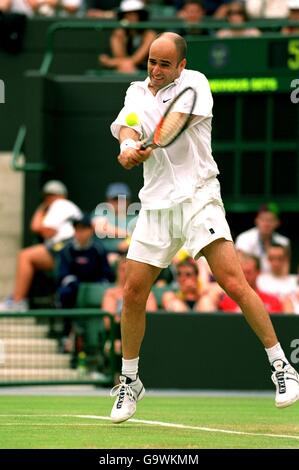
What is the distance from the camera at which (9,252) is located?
17953 millimetres

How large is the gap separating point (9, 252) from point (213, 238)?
10141 millimetres

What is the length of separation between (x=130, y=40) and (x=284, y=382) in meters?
10.7

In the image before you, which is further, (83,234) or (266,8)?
(266,8)

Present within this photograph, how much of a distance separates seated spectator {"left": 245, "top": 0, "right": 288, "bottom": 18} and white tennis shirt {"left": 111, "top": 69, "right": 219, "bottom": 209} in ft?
34.3

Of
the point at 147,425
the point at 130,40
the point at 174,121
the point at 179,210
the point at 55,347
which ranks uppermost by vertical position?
the point at 174,121

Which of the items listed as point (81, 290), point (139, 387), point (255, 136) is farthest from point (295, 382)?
point (255, 136)

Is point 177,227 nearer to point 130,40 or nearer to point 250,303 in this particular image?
point 250,303

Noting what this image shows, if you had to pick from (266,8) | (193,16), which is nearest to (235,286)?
(193,16)

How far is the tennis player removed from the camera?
806 cm

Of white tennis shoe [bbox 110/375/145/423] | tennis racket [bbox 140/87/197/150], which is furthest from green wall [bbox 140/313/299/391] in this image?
tennis racket [bbox 140/87/197/150]

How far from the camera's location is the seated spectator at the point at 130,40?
59.4 ft

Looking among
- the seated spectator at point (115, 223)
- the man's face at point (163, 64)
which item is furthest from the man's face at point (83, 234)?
the man's face at point (163, 64)

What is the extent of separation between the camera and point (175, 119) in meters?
7.89

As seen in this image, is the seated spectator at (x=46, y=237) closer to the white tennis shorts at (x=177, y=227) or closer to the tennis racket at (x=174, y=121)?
the white tennis shorts at (x=177, y=227)
